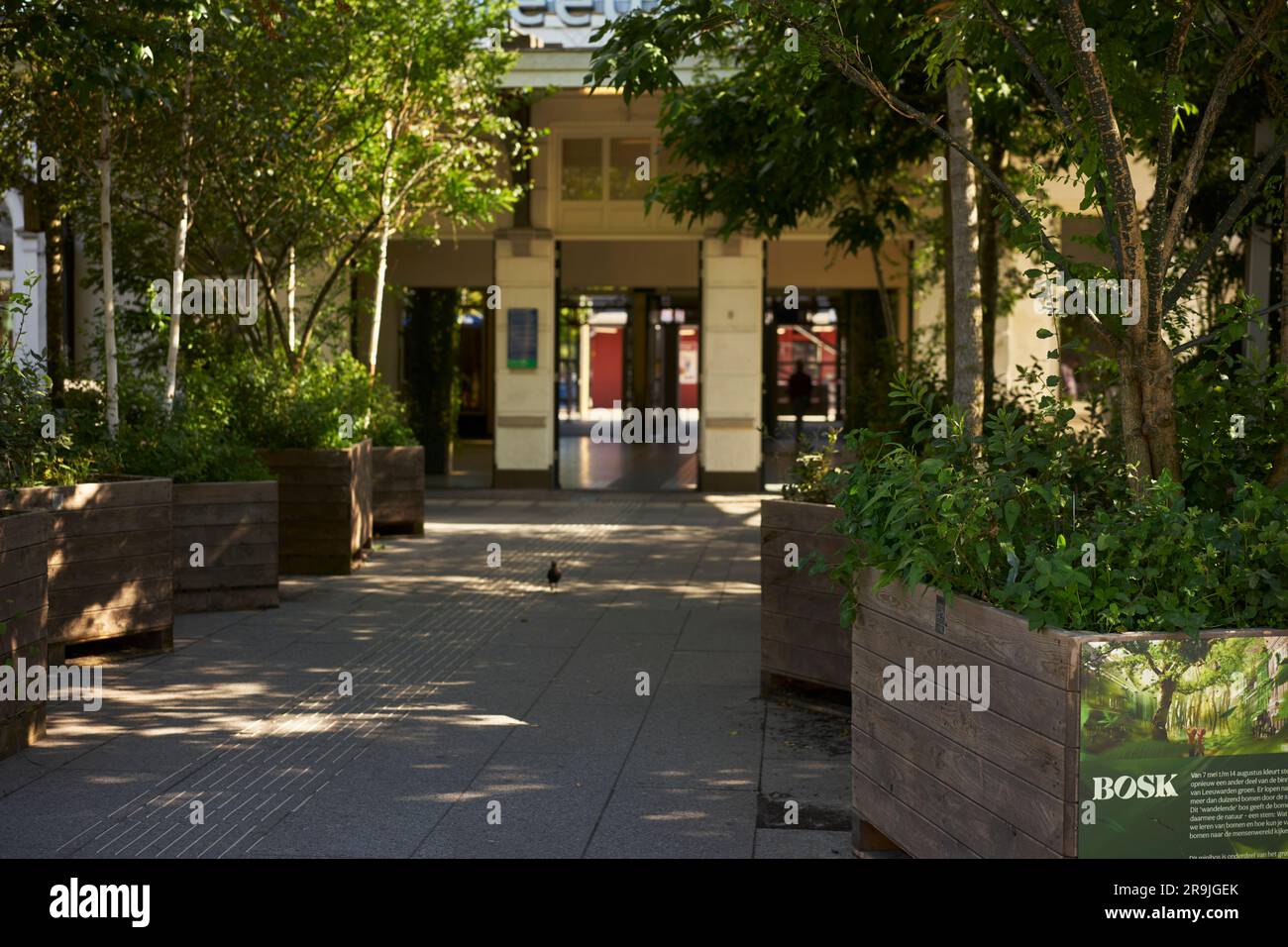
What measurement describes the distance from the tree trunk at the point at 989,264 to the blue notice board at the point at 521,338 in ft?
27.6

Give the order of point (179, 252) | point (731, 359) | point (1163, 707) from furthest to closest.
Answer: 1. point (731, 359)
2. point (179, 252)
3. point (1163, 707)

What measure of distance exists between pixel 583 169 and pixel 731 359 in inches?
145

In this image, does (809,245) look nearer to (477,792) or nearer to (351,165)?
(351,165)

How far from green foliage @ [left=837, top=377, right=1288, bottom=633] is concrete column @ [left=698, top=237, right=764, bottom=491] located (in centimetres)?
1626

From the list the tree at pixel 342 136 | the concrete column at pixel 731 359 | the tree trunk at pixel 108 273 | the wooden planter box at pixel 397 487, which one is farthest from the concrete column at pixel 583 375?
the tree trunk at pixel 108 273

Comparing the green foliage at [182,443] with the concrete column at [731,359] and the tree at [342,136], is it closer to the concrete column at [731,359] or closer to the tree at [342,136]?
the tree at [342,136]

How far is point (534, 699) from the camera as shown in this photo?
8.28m

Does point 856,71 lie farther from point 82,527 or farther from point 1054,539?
point 82,527

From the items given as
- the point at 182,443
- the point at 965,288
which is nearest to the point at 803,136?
the point at 965,288

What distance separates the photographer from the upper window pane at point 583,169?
22.7 metres

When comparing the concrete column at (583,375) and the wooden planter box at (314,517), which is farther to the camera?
the concrete column at (583,375)

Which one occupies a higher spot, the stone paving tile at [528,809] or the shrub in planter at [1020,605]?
the shrub in planter at [1020,605]

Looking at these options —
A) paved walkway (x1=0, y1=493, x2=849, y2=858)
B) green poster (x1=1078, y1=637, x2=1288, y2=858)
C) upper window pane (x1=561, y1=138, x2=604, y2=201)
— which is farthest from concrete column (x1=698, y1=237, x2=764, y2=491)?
green poster (x1=1078, y1=637, x2=1288, y2=858)

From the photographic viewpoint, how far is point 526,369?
73.4 feet
